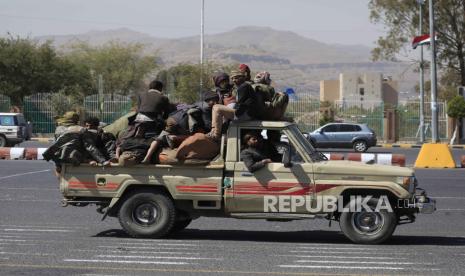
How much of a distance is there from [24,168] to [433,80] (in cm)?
2061

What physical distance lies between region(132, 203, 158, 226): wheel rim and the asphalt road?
1.04ft

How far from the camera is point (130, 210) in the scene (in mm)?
12055

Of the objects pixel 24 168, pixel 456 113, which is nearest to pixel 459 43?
pixel 456 113

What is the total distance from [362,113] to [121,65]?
168 feet

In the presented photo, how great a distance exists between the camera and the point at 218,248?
36.6 feet

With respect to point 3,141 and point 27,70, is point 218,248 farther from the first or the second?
point 27,70

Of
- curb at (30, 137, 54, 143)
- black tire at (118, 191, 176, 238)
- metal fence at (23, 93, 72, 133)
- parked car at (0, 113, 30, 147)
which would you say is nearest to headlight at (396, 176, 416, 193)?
black tire at (118, 191, 176, 238)

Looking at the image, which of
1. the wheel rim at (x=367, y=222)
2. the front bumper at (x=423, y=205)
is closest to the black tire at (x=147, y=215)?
the wheel rim at (x=367, y=222)

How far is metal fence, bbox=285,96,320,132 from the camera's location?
54.3 metres

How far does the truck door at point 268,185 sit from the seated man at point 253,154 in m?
0.09

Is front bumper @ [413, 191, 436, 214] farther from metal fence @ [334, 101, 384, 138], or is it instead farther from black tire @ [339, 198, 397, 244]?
metal fence @ [334, 101, 384, 138]

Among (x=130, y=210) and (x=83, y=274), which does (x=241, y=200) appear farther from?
(x=83, y=274)

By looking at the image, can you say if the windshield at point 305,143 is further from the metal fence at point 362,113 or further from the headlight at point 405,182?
the metal fence at point 362,113

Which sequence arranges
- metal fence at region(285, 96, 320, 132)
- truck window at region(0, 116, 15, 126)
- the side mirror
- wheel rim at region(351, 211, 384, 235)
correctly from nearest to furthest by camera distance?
the side mirror → wheel rim at region(351, 211, 384, 235) → truck window at region(0, 116, 15, 126) → metal fence at region(285, 96, 320, 132)
